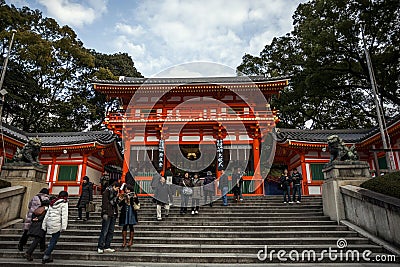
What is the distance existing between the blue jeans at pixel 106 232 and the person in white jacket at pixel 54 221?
2.52 feet

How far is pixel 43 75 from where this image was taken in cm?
2444

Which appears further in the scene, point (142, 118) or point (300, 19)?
point (300, 19)

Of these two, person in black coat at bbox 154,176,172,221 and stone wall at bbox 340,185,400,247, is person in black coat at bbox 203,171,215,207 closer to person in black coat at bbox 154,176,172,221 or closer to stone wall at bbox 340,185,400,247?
person in black coat at bbox 154,176,172,221

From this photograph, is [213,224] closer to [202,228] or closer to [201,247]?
[202,228]

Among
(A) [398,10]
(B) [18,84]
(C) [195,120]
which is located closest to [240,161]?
(C) [195,120]

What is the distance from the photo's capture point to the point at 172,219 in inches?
313

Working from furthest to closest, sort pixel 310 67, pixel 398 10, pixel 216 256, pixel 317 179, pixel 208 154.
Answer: pixel 310 67 → pixel 398 10 → pixel 208 154 → pixel 317 179 → pixel 216 256

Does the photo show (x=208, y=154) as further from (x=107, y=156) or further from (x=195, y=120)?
(x=107, y=156)

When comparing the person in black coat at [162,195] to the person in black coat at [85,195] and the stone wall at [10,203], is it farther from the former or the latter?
the stone wall at [10,203]

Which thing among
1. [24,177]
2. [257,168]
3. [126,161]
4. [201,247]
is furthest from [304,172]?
[24,177]

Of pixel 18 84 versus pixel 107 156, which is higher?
pixel 18 84

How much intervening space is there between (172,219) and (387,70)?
20865mm

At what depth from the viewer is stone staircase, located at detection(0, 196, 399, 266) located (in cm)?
524

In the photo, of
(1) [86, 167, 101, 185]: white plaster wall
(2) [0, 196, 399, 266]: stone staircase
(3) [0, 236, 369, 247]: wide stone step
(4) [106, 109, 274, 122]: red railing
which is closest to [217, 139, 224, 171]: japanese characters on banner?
(4) [106, 109, 274, 122]: red railing
